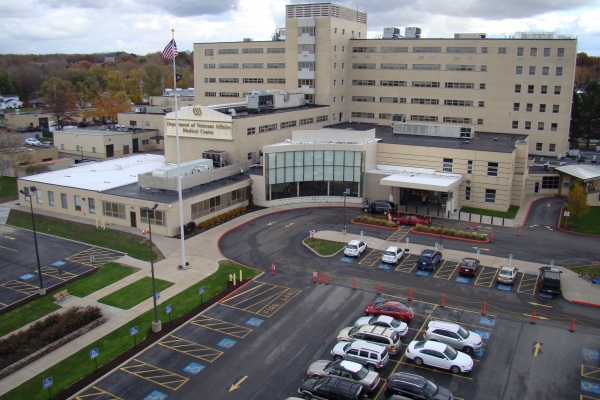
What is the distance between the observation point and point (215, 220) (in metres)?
50.3

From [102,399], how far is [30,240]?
26989 mm

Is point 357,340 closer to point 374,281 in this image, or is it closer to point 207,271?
point 374,281

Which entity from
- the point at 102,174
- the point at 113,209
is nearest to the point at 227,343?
the point at 113,209

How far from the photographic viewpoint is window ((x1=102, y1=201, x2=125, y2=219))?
48881 millimetres

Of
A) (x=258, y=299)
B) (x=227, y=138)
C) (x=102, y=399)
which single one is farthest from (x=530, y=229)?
(x=102, y=399)

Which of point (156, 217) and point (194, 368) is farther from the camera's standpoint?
point (156, 217)

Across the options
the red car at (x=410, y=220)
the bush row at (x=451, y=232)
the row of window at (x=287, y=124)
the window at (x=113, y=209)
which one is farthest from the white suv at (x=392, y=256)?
the row of window at (x=287, y=124)

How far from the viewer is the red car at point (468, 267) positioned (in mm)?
37500

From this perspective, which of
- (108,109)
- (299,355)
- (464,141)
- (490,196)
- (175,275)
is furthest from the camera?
(108,109)

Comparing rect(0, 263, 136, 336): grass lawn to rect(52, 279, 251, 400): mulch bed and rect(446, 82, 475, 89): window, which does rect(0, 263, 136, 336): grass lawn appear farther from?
rect(446, 82, 475, 89): window

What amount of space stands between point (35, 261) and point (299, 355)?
83.3 feet

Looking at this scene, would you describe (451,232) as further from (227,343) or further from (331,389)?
(331,389)

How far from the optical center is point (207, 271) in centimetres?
3862

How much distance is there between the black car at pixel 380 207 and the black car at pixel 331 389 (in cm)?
3234
